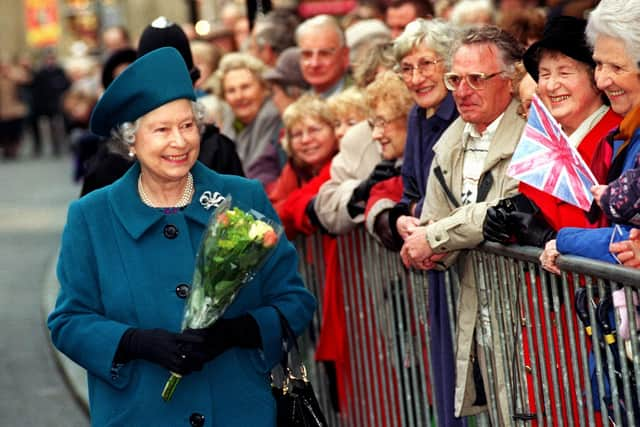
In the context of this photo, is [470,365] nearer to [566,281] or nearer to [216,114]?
[566,281]

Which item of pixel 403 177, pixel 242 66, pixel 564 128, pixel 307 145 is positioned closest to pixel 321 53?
pixel 242 66

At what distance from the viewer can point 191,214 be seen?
5.49m

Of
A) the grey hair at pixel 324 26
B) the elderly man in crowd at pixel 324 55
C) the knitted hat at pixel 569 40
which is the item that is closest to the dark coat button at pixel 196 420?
the knitted hat at pixel 569 40

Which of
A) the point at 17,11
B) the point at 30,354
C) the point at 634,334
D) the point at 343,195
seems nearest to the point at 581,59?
the point at 634,334

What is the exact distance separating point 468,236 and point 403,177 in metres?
1.25

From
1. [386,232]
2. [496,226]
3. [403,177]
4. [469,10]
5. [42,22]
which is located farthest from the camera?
[42,22]

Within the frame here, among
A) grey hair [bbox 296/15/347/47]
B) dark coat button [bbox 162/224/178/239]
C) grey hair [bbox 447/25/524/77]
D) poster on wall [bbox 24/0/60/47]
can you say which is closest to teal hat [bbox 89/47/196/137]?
dark coat button [bbox 162/224/178/239]

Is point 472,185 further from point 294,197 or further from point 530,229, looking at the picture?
point 294,197

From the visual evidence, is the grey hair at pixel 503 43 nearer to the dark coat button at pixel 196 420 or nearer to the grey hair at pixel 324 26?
the dark coat button at pixel 196 420

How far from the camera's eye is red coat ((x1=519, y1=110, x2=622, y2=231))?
539cm

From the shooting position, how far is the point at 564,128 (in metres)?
5.85

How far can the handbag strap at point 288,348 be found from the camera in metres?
5.47

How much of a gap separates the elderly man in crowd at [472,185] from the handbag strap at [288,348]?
823 millimetres

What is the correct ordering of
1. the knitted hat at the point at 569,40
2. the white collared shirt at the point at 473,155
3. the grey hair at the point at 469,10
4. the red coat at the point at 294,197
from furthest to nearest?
the grey hair at the point at 469,10
the red coat at the point at 294,197
the white collared shirt at the point at 473,155
the knitted hat at the point at 569,40
